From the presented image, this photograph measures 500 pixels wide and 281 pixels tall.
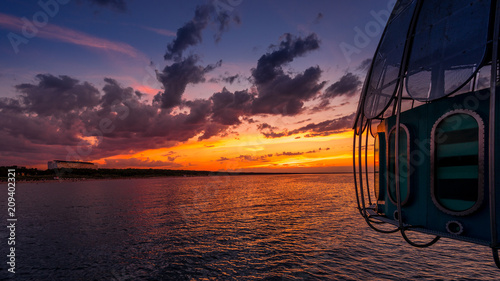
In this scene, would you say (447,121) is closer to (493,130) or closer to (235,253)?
(493,130)

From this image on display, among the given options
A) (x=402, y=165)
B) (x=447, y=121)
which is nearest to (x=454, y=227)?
(x=402, y=165)

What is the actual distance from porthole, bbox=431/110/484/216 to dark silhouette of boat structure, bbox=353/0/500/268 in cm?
2

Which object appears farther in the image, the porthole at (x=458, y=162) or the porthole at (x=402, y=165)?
the porthole at (x=402, y=165)

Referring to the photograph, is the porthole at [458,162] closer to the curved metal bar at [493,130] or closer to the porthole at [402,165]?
the porthole at [402,165]

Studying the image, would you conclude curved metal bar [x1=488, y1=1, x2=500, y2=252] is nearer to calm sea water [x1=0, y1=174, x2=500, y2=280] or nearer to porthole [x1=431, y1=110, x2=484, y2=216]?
porthole [x1=431, y1=110, x2=484, y2=216]

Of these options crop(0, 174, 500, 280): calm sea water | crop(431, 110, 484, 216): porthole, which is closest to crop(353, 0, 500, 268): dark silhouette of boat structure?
crop(431, 110, 484, 216): porthole

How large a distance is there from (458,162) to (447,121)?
847mm

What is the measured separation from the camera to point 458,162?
509 cm

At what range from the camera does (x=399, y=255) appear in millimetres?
16969

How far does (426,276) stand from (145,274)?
49.5 ft

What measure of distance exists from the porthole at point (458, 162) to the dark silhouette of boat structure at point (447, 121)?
2 centimetres

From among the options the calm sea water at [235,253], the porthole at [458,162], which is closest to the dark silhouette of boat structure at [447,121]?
the porthole at [458,162]

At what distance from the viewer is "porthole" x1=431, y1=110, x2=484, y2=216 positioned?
486 centimetres

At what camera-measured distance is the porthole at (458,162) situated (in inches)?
191
